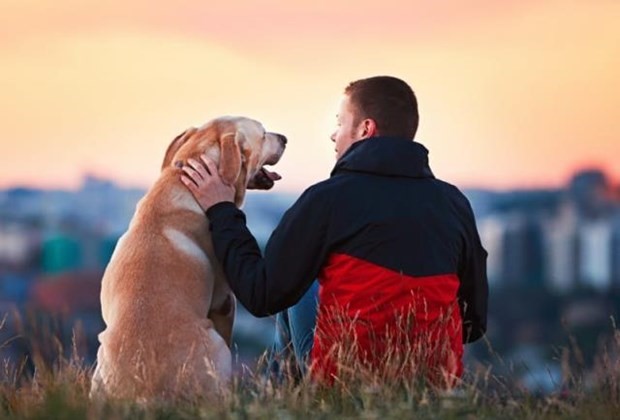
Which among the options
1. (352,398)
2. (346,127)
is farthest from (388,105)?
(352,398)

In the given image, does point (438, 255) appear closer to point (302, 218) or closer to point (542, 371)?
point (302, 218)

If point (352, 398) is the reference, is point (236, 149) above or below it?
above

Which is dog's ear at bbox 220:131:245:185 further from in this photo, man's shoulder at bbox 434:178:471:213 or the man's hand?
man's shoulder at bbox 434:178:471:213

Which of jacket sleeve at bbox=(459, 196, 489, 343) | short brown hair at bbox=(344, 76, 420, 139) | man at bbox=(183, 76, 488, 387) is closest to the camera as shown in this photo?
man at bbox=(183, 76, 488, 387)

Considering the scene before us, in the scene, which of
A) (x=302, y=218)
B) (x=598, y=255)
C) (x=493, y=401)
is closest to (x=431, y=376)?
(x=493, y=401)

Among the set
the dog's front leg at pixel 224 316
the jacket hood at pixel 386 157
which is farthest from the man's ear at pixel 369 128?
the dog's front leg at pixel 224 316

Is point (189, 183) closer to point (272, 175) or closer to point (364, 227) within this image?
point (272, 175)

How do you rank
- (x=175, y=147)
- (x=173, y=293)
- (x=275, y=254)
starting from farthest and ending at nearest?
(x=175, y=147), (x=173, y=293), (x=275, y=254)

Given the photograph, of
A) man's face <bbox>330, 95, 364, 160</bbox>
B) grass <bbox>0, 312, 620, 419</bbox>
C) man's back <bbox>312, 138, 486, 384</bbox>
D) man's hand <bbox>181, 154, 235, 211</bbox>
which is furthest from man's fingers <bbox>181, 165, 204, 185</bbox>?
grass <bbox>0, 312, 620, 419</bbox>

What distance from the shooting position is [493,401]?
6.51 meters

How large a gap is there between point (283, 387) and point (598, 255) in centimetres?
10703

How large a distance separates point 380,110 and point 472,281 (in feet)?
3.27

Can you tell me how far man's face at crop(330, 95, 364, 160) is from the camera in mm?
7012

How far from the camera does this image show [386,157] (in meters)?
6.72
